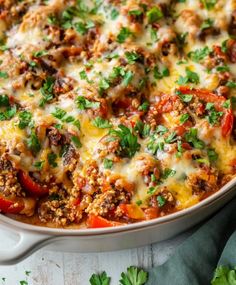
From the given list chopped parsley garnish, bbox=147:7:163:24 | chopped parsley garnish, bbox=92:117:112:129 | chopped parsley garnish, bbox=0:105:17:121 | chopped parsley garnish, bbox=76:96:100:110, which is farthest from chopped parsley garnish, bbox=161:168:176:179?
chopped parsley garnish, bbox=147:7:163:24

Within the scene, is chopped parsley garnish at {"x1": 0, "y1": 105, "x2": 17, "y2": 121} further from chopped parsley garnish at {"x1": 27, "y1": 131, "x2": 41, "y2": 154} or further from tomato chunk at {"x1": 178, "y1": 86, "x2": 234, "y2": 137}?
tomato chunk at {"x1": 178, "y1": 86, "x2": 234, "y2": 137}

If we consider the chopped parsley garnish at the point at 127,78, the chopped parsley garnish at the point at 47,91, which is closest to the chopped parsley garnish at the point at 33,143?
the chopped parsley garnish at the point at 47,91

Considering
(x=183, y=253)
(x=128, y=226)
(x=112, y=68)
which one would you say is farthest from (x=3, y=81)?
(x=183, y=253)

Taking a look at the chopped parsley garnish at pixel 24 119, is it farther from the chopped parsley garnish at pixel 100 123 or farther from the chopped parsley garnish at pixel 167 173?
the chopped parsley garnish at pixel 167 173

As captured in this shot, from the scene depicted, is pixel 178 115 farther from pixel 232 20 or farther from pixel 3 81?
pixel 3 81

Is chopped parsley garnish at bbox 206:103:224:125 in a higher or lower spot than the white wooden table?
higher

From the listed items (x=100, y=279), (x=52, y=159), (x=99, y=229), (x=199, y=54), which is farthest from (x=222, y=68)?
(x=100, y=279)
